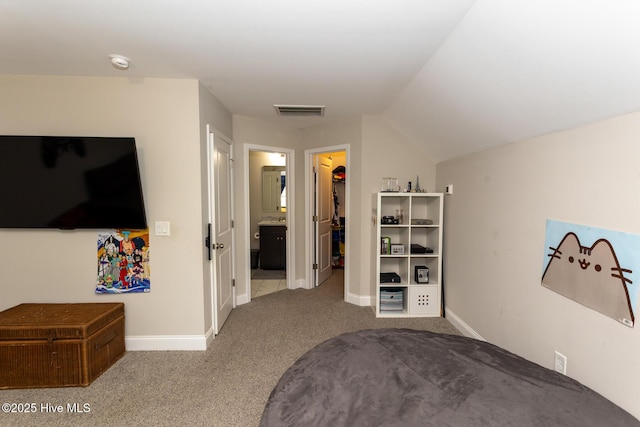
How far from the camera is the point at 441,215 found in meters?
3.25

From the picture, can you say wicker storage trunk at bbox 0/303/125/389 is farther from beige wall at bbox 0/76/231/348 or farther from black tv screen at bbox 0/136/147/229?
black tv screen at bbox 0/136/147/229

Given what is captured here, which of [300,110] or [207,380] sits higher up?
[300,110]

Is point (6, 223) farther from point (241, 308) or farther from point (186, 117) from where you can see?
point (241, 308)

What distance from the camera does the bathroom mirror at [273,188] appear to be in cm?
556

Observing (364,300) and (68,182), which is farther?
(364,300)

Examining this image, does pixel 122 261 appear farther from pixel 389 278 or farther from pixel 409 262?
pixel 409 262

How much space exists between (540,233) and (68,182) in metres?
3.71

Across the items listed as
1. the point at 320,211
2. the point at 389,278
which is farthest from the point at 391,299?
the point at 320,211

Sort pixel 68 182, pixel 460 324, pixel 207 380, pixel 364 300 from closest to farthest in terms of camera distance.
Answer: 1. pixel 207 380
2. pixel 68 182
3. pixel 460 324
4. pixel 364 300

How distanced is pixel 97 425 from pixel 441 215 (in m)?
3.44

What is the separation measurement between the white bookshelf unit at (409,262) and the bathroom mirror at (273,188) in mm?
2528

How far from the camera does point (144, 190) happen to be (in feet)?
8.38

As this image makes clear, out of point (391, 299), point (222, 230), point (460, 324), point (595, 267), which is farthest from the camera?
point (391, 299)

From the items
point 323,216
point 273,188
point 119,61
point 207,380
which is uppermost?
point 119,61
